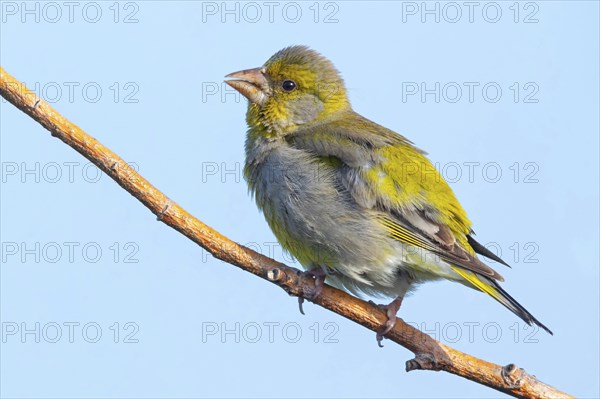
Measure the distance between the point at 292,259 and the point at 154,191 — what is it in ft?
5.04

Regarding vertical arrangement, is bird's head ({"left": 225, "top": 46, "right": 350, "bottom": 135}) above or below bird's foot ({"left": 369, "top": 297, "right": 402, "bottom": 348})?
above

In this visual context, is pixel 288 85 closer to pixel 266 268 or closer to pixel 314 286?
pixel 314 286

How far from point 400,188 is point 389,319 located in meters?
0.91

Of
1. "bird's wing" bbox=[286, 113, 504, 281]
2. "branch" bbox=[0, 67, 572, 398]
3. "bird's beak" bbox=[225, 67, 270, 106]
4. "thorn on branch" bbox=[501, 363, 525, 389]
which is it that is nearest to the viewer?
"branch" bbox=[0, 67, 572, 398]

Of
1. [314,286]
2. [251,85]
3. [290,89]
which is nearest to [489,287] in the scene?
[314,286]

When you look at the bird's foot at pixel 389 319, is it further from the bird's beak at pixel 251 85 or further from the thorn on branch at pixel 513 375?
the bird's beak at pixel 251 85

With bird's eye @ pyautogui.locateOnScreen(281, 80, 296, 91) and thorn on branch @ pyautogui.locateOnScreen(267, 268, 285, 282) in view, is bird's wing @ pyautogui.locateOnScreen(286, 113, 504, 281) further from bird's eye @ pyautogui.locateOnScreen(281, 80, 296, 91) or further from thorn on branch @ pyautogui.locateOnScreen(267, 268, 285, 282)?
thorn on branch @ pyautogui.locateOnScreen(267, 268, 285, 282)

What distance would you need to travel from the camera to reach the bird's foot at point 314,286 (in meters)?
4.79

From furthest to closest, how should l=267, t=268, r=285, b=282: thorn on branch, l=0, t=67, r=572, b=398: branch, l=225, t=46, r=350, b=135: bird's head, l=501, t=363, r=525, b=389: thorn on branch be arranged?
l=225, t=46, r=350, b=135: bird's head → l=267, t=268, r=285, b=282: thorn on branch → l=501, t=363, r=525, b=389: thorn on branch → l=0, t=67, r=572, b=398: branch

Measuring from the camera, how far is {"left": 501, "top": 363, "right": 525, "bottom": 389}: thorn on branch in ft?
14.2

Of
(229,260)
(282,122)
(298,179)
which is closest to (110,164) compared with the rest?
(229,260)

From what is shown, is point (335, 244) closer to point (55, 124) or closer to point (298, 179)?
point (298, 179)

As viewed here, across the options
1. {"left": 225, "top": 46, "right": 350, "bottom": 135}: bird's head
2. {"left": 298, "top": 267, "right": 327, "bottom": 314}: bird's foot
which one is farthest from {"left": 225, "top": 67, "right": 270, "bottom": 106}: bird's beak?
{"left": 298, "top": 267, "right": 327, "bottom": 314}: bird's foot

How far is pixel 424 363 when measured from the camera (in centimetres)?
457
